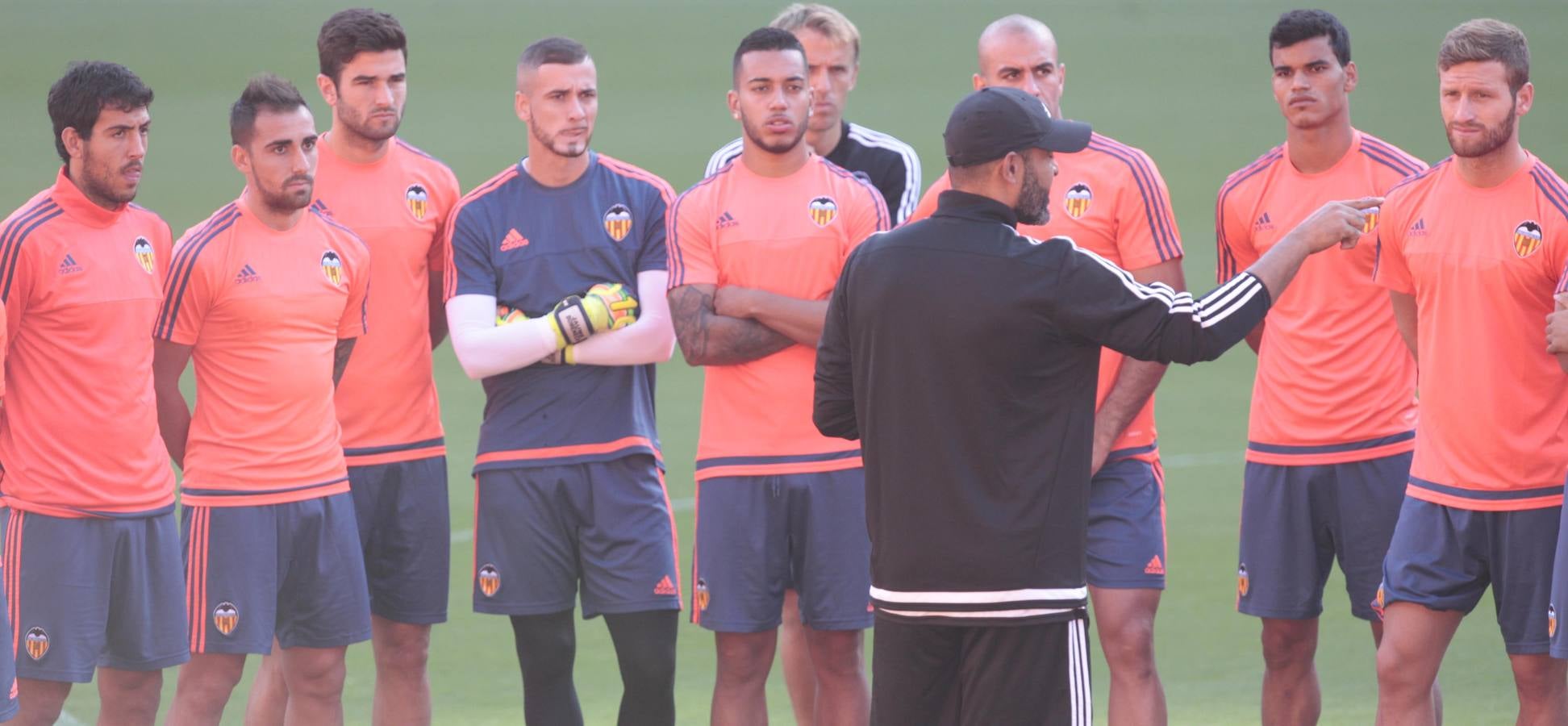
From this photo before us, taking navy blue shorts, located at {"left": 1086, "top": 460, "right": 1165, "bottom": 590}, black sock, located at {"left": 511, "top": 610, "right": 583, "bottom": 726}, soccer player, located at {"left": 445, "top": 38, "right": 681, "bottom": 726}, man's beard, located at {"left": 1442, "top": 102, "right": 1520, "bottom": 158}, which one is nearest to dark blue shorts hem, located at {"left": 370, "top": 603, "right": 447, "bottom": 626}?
soccer player, located at {"left": 445, "top": 38, "right": 681, "bottom": 726}

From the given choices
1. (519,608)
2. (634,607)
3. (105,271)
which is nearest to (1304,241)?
(634,607)

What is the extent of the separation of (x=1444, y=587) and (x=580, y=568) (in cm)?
243

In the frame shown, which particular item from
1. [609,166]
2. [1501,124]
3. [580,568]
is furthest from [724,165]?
[1501,124]

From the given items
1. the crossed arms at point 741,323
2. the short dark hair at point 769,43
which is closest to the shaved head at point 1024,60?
the short dark hair at point 769,43

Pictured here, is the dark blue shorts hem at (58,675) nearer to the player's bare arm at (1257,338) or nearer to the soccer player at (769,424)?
the soccer player at (769,424)

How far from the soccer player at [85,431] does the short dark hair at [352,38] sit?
663 millimetres

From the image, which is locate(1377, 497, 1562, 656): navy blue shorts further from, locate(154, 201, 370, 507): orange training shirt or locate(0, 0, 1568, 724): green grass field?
locate(0, 0, 1568, 724): green grass field

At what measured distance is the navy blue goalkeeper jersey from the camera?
543 centimetres

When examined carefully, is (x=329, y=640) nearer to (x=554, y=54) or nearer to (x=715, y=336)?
(x=715, y=336)

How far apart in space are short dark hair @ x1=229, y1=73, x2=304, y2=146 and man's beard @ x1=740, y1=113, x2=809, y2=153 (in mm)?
1291

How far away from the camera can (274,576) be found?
5.29 m

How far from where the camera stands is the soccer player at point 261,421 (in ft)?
17.3

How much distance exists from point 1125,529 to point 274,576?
95.3 inches

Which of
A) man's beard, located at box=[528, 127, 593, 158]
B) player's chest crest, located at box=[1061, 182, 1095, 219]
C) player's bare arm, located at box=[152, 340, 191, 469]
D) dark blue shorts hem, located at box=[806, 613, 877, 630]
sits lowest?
dark blue shorts hem, located at box=[806, 613, 877, 630]
